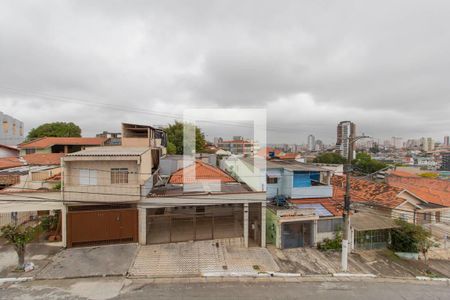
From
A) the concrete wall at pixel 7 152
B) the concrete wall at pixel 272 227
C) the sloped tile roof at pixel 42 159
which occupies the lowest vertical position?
the concrete wall at pixel 272 227

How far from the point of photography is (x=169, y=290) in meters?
8.89

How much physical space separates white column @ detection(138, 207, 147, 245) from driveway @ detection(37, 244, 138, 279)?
484mm

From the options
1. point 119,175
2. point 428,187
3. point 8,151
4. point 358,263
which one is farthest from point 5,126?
point 428,187

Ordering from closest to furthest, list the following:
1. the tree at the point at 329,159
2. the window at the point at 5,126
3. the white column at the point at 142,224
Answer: the white column at the point at 142,224, the window at the point at 5,126, the tree at the point at 329,159

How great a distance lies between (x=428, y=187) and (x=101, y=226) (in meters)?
33.2

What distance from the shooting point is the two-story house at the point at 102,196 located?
1198cm

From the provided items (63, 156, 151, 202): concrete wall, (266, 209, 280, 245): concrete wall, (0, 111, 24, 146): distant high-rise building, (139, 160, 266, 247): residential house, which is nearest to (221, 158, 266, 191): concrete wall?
(139, 160, 266, 247): residential house

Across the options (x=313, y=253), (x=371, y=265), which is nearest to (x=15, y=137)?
(x=313, y=253)

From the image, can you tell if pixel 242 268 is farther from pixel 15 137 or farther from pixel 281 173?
pixel 15 137

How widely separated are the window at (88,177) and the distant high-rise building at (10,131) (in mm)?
36802

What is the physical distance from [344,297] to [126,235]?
10950 mm

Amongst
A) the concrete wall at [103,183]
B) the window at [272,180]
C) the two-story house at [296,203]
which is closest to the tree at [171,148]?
the two-story house at [296,203]

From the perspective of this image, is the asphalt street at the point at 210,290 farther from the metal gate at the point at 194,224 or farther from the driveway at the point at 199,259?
the metal gate at the point at 194,224

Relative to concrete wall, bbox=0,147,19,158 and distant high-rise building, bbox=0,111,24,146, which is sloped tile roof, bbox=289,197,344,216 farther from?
distant high-rise building, bbox=0,111,24,146
